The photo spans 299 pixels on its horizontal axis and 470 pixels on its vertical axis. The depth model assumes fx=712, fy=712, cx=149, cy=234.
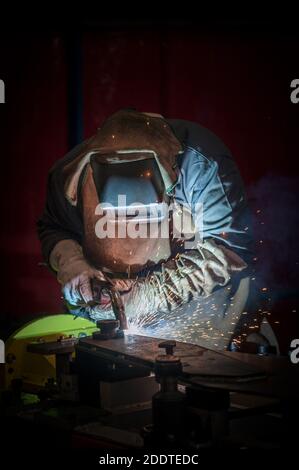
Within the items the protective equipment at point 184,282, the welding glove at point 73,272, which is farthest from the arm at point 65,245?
the protective equipment at point 184,282

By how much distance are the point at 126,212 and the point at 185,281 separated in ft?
1.30

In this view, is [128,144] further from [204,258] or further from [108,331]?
[108,331]

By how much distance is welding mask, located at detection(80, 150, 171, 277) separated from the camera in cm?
304

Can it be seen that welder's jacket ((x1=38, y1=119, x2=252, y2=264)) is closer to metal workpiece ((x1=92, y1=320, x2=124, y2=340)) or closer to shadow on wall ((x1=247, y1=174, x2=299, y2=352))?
shadow on wall ((x1=247, y1=174, x2=299, y2=352))

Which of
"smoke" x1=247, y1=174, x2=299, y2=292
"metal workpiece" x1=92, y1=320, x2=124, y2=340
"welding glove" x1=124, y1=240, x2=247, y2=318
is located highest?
"smoke" x1=247, y1=174, x2=299, y2=292

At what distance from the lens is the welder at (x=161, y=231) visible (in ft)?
9.75

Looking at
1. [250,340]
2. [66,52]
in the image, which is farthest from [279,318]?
[66,52]

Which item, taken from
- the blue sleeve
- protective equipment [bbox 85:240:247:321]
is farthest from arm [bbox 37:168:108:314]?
the blue sleeve

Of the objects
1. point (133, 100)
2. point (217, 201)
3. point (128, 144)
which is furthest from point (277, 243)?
point (133, 100)

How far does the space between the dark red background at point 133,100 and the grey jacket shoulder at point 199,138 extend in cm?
10

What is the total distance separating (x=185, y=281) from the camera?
117 inches

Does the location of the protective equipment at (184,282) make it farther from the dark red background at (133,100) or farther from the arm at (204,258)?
the dark red background at (133,100)

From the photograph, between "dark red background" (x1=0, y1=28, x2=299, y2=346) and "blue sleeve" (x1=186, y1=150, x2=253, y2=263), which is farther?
"dark red background" (x1=0, y1=28, x2=299, y2=346)
